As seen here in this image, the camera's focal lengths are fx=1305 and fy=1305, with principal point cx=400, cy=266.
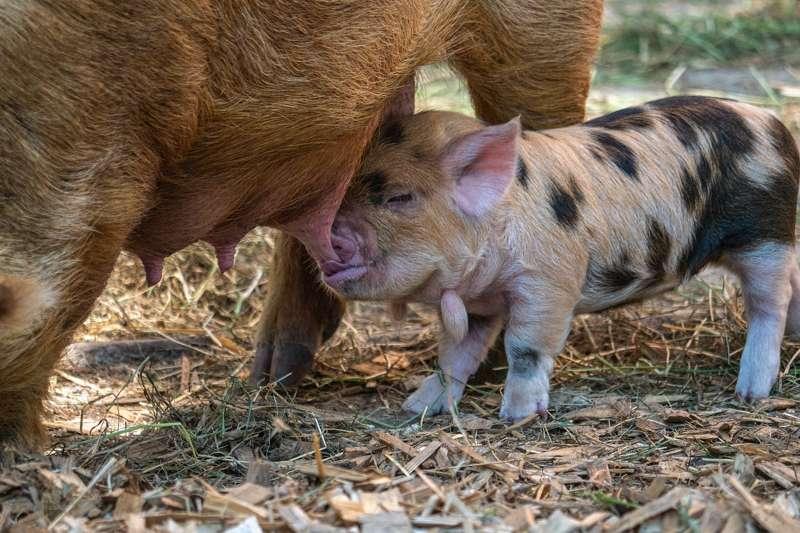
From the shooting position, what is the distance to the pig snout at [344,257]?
3732 millimetres

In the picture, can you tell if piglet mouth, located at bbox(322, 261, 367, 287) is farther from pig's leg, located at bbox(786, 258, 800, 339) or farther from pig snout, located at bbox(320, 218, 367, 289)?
pig's leg, located at bbox(786, 258, 800, 339)

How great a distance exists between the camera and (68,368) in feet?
15.8

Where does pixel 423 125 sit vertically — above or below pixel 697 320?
above

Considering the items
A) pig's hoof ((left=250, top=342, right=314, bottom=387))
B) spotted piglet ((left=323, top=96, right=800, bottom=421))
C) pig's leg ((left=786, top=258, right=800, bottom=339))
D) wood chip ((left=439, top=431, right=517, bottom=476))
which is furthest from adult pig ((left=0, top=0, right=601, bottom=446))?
pig's leg ((left=786, top=258, right=800, bottom=339))

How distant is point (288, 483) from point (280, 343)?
1597 millimetres

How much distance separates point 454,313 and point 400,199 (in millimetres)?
368

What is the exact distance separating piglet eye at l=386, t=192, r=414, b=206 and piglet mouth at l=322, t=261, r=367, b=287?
20 centimetres

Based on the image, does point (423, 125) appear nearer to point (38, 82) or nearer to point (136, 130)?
point (136, 130)

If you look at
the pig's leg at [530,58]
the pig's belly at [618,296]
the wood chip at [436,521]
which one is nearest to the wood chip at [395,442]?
the wood chip at [436,521]

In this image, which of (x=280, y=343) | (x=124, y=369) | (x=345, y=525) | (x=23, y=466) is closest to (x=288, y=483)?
(x=345, y=525)

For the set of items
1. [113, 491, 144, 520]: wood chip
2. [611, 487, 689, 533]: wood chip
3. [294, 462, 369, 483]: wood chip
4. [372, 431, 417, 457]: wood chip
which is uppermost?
[611, 487, 689, 533]: wood chip

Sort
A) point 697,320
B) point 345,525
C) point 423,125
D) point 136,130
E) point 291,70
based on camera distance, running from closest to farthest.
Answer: point 345,525
point 136,130
point 291,70
point 423,125
point 697,320

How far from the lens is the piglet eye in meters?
3.73

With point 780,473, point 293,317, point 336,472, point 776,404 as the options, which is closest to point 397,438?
point 336,472
